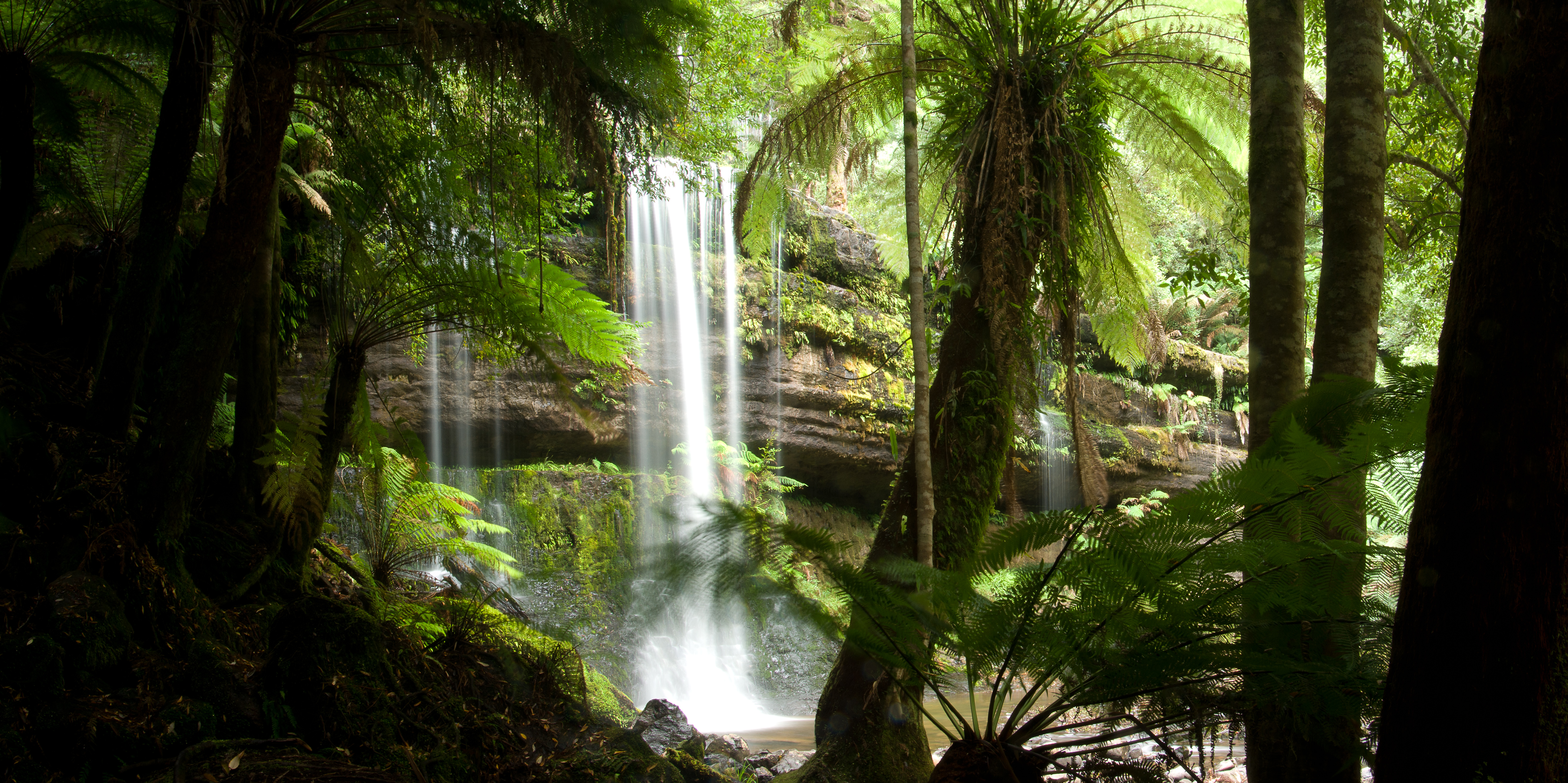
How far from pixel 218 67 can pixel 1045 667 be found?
10.2 ft

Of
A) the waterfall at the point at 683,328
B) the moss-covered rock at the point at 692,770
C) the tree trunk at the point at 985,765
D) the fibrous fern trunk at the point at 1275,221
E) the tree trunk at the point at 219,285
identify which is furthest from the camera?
the waterfall at the point at 683,328

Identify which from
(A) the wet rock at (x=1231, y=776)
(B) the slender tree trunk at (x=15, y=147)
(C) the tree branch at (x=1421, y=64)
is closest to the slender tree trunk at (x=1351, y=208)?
(C) the tree branch at (x=1421, y=64)

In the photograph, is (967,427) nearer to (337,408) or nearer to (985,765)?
(985,765)

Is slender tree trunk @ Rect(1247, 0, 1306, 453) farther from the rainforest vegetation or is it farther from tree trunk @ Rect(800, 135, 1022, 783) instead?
tree trunk @ Rect(800, 135, 1022, 783)

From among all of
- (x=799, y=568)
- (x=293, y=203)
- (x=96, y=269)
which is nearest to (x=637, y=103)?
(x=799, y=568)

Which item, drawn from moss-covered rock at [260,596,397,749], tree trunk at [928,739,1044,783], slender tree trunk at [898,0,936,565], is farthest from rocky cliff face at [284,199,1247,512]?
tree trunk at [928,739,1044,783]

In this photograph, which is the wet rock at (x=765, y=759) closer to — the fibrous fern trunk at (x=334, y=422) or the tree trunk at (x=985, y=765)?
the fibrous fern trunk at (x=334, y=422)

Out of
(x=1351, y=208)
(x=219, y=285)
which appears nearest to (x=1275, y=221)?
(x=1351, y=208)

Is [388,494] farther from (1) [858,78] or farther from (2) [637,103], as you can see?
(1) [858,78]

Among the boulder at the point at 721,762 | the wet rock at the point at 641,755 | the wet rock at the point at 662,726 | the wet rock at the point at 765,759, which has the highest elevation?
the wet rock at the point at 641,755

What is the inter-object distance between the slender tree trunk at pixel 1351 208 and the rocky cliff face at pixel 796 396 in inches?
216

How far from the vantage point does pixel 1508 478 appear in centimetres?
106

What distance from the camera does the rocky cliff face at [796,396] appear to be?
341 inches

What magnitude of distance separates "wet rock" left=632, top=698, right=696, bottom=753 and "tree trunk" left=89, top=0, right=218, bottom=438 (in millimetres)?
2411
